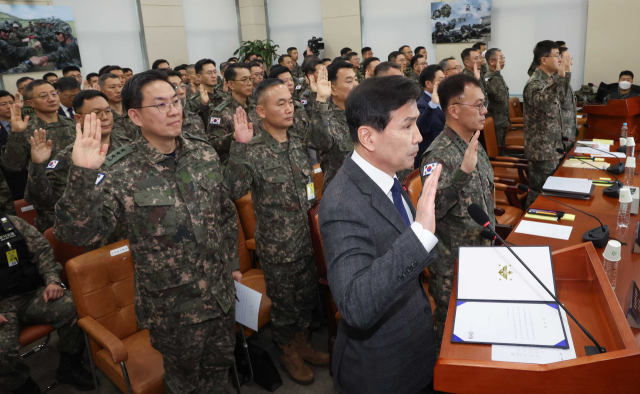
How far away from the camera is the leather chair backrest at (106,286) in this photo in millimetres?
2186

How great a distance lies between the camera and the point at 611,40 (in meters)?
7.21

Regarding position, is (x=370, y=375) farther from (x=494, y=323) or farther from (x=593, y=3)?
(x=593, y=3)

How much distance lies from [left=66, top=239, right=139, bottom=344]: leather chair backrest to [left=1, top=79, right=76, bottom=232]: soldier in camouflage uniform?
214 centimetres

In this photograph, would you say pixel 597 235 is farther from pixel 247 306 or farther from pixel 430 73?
pixel 430 73

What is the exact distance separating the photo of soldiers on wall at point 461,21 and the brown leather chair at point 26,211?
8.07 m

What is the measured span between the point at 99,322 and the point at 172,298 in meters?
0.64

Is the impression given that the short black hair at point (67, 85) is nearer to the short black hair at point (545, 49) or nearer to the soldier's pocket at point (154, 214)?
the soldier's pocket at point (154, 214)

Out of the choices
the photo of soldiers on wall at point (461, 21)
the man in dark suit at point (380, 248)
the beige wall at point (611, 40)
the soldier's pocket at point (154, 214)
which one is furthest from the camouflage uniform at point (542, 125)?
the photo of soldiers on wall at point (461, 21)

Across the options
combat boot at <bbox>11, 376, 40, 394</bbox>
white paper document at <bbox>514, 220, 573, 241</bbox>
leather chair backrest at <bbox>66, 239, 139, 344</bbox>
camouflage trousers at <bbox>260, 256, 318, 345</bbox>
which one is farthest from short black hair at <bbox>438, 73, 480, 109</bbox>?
combat boot at <bbox>11, 376, 40, 394</bbox>

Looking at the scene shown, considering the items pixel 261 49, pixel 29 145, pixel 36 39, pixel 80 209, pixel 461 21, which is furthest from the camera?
pixel 261 49

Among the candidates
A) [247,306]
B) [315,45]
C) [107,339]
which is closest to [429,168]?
[247,306]

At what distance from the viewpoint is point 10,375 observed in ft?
7.91

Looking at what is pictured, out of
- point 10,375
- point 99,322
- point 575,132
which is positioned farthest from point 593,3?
point 10,375

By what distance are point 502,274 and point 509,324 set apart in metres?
0.21
